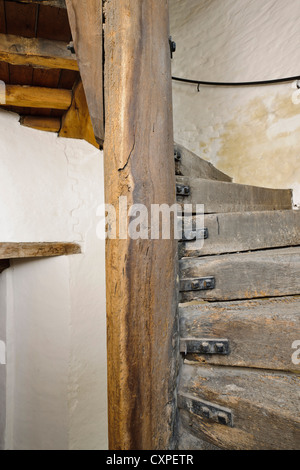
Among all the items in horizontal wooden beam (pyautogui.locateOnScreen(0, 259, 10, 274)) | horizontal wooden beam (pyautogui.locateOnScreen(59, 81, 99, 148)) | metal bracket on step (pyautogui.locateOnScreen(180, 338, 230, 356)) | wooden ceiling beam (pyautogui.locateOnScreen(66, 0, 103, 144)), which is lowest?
metal bracket on step (pyautogui.locateOnScreen(180, 338, 230, 356))

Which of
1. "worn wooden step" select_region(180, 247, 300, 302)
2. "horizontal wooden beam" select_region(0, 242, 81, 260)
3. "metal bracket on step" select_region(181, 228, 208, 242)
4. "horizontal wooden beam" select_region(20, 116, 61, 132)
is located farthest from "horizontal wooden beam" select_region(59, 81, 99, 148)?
"worn wooden step" select_region(180, 247, 300, 302)

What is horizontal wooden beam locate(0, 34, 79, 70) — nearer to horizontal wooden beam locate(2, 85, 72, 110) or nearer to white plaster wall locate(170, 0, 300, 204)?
horizontal wooden beam locate(2, 85, 72, 110)

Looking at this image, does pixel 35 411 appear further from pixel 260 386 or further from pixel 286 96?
pixel 286 96

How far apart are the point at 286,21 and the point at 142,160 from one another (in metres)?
2.36

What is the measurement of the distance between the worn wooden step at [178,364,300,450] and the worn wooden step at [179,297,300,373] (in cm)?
3

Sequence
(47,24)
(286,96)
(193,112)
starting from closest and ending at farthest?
(47,24) → (286,96) → (193,112)

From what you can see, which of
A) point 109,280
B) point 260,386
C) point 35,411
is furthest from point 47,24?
point 35,411

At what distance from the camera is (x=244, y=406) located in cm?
75

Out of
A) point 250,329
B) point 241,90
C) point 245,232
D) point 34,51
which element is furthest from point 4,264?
point 241,90

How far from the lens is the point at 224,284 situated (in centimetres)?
92

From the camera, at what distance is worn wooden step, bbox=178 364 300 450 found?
2.28 ft

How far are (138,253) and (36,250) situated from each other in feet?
5.28

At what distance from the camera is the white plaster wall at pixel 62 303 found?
231cm

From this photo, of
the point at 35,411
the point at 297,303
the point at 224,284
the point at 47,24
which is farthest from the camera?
the point at 35,411
